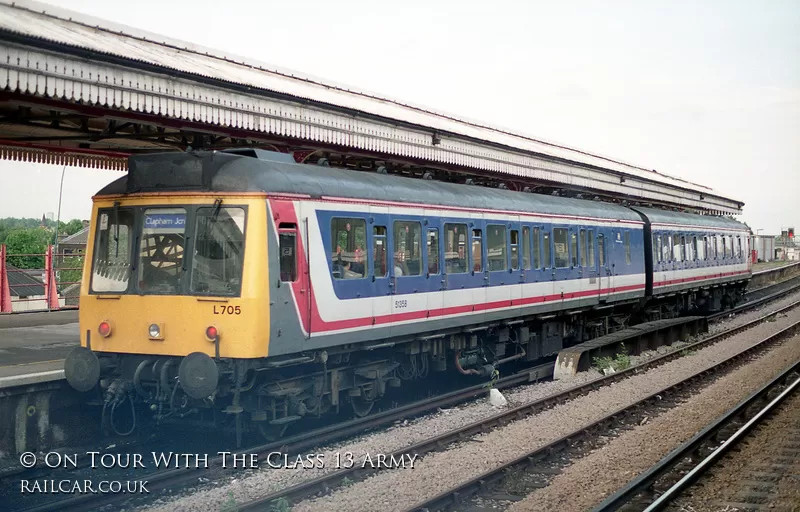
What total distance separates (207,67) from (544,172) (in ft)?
35.4

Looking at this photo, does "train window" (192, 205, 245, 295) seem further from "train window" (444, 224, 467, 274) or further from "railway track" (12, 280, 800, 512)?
"train window" (444, 224, 467, 274)

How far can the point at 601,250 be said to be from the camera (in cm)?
2006

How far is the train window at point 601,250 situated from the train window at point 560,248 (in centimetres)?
205

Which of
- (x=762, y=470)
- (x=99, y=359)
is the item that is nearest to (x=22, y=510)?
(x=99, y=359)

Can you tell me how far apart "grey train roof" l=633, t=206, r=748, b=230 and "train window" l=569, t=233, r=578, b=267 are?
6386mm

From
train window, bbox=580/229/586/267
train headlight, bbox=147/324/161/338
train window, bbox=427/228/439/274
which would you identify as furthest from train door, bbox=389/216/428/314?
train window, bbox=580/229/586/267

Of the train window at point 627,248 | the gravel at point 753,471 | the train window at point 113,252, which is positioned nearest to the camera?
the gravel at point 753,471

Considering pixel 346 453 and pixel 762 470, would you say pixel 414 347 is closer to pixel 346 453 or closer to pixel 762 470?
pixel 346 453

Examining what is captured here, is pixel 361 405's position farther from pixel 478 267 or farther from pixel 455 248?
pixel 478 267

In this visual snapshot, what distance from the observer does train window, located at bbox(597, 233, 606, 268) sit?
65.3 ft

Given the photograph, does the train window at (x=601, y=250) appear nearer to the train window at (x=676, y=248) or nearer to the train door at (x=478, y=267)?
the train door at (x=478, y=267)

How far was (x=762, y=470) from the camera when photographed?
9914 millimetres

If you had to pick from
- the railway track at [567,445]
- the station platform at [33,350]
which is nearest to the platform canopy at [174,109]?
the station platform at [33,350]

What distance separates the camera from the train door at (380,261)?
11734 mm
